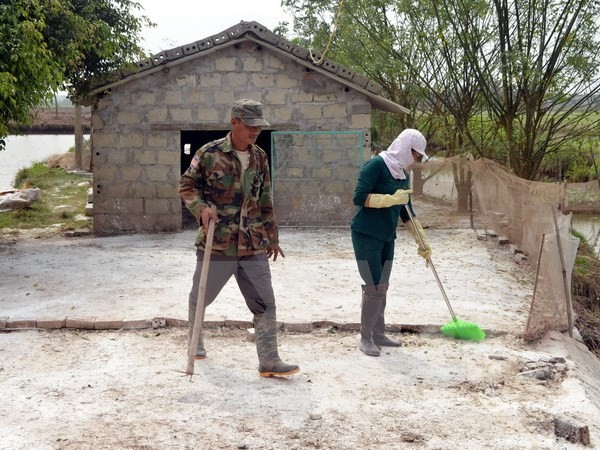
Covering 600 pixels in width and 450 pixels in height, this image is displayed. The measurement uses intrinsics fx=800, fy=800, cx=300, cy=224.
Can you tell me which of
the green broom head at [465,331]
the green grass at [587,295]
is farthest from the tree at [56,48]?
the green grass at [587,295]

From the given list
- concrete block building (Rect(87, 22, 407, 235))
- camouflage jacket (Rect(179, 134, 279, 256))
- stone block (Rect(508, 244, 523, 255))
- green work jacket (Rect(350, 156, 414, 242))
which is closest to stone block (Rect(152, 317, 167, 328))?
camouflage jacket (Rect(179, 134, 279, 256))

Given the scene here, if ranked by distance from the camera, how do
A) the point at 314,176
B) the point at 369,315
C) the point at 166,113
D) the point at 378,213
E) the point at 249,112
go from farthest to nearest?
the point at 314,176 → the point at 166,113 → the point at 369,315 → the point at 378,213 → the point at 249,112

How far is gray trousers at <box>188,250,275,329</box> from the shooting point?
548cm

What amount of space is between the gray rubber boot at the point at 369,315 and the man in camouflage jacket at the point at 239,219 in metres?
0.87

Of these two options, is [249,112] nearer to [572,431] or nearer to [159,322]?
[159,322]

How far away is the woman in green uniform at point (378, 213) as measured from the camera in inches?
236

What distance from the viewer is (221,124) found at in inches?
563

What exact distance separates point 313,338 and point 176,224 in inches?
318

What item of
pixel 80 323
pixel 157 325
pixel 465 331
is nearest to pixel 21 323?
pixel 80 323

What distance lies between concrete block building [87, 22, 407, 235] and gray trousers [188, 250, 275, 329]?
8.81 meters

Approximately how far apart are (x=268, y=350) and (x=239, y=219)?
0.92 m

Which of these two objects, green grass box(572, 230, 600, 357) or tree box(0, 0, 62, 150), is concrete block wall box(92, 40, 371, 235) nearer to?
tree box(0, 0, 62, 150)

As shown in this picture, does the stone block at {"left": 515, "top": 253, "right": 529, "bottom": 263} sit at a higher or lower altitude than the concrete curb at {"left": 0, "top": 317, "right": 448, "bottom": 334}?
higher

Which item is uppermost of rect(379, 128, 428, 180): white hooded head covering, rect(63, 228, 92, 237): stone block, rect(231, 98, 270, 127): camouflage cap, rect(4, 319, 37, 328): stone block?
rect(231, 98, 270, 127): camouflage cap
